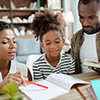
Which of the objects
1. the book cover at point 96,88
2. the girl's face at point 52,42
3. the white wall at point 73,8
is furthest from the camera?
the white wall at point 73,8

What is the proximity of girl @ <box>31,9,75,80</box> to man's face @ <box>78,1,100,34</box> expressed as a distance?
0.56 feet

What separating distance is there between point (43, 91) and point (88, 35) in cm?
64

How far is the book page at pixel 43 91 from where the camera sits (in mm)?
622

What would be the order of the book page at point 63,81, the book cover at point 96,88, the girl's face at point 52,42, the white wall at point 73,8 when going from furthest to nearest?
the white wall at point 73,8 < the girl's face at point 52,42 < the book page at point 63,81 < the book cover at point 96,88

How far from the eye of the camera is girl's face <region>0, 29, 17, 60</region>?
0.75 meters

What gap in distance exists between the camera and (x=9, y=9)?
12.3 feet

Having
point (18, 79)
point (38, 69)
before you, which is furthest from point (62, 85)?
point (38, 69)

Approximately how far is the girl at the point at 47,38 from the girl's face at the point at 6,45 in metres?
0.26

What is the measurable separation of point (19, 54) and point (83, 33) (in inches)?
84.9

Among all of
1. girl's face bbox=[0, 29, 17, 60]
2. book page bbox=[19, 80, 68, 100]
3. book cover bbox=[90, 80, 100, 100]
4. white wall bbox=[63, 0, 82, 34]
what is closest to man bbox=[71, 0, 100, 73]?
book cover bbox=[90, 80, 100, 100]

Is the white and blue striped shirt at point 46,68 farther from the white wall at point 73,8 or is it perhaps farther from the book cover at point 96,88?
the white wall at point 73,8

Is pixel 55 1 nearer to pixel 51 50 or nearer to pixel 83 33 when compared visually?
pixel 83 33

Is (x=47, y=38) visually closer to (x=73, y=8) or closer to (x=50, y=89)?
(x=50, y=89)

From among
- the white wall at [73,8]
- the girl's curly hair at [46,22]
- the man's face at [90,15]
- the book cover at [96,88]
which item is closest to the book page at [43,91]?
the book cover at [96,88]
